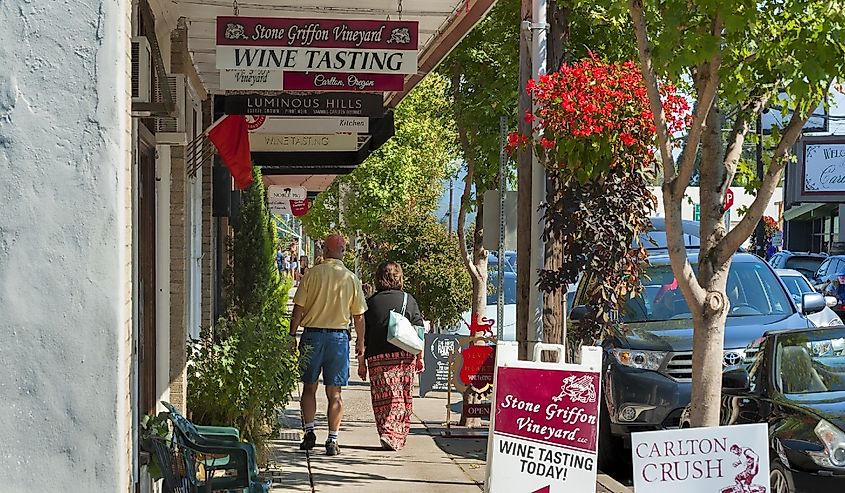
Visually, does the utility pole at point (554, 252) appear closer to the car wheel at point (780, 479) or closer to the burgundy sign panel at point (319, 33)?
the burgundy sign panel at point (319, 33)

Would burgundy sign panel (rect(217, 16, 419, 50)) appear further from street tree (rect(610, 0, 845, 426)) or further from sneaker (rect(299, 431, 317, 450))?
sneaker (rect(299, 431, 317, 450))

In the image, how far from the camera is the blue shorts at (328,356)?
1080 centimetres

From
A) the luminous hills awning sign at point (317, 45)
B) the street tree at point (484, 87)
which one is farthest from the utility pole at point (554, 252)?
the street tree at point (484, 87)

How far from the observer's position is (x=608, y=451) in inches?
439

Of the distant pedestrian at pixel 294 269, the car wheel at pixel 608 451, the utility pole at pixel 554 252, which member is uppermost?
the utility pole at pixel 554 252

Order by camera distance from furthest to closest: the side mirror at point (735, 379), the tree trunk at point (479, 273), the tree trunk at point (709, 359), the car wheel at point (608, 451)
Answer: the tree trunk at point (479, 273), the car wheel at point (608, 451), the side mirror at point (735, 379), the tree trunk at point (709, 359)

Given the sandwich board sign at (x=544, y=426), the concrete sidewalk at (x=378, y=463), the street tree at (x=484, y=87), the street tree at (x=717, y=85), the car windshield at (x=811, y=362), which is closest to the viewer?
the street tree at (x=717, y=85)

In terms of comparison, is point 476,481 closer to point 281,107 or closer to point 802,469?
point 802,469

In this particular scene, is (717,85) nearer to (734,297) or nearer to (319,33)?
(319,33)

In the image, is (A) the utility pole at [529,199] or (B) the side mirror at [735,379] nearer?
(A) the utility pole at [529,199]

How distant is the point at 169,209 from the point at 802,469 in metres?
5.03

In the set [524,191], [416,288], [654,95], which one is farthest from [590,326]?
[416,288]

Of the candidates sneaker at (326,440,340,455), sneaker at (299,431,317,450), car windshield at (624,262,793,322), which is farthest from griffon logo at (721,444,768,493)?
car windshield at (624,262,793,322)

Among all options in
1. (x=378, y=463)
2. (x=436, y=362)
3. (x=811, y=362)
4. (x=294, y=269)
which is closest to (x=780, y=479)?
(x=811, y=362)
